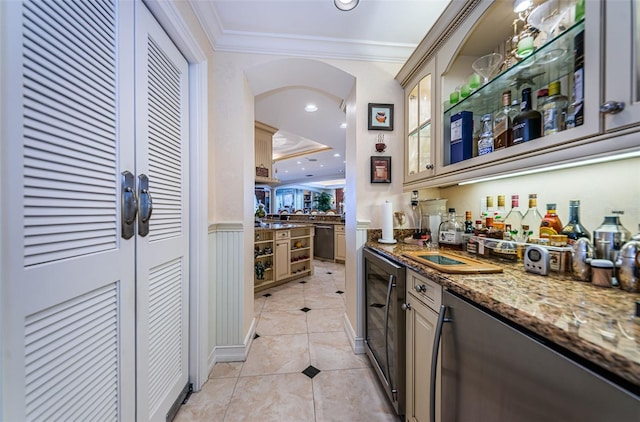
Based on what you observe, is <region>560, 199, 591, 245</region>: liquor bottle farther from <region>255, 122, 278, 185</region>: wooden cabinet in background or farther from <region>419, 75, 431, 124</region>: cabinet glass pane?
<region>255, 122, 278, 185</region>: wooden cabinet in background

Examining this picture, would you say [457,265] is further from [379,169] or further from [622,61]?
[379,169]

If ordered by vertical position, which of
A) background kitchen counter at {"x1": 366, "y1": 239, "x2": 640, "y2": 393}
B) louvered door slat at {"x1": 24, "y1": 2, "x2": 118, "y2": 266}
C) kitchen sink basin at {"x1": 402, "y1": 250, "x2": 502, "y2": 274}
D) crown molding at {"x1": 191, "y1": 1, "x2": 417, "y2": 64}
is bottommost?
background kitchen counter at {"x1": 366, "y1": 239, "x2": 640, "y2": 393}

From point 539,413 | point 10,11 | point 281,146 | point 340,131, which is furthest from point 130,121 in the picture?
point 281,146

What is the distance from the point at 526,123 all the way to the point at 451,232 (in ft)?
2.51

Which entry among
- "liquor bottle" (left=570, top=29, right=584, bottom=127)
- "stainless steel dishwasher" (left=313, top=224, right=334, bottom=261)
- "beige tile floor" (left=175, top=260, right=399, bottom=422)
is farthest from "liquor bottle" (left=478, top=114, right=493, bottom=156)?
"stainless steel dishwasher" (left=313, top=224, right=334, bottom=261)

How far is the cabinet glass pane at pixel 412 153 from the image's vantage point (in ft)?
5.69

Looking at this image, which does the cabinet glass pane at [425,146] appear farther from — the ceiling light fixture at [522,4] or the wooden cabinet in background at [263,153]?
the wooden cabinet in background at [263,153]

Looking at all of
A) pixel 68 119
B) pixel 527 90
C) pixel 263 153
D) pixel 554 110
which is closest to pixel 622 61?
pixel 554 110

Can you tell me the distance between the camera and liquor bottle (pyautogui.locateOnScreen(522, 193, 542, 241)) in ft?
3.66

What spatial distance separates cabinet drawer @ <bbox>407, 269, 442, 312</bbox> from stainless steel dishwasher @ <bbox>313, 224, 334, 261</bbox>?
4.32 meters

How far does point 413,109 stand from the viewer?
177cm

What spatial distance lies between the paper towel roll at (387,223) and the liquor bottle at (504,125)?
80cm

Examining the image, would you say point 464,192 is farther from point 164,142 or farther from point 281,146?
point 281,146

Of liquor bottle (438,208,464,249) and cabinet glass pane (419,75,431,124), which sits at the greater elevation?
cabinet glass pane (419,75,431,124)
